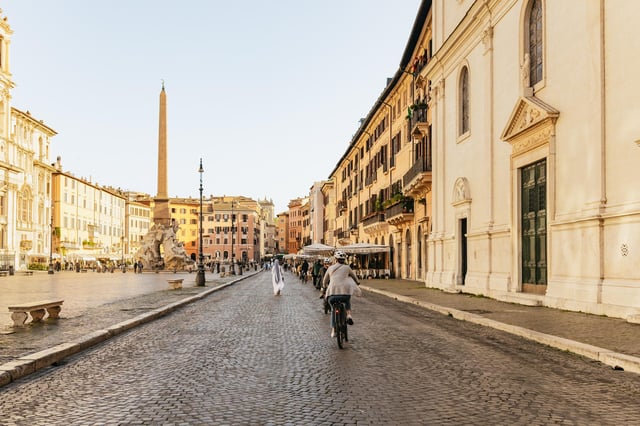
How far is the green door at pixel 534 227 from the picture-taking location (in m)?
18.8

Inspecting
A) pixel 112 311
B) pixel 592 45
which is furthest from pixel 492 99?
pixel 112 311

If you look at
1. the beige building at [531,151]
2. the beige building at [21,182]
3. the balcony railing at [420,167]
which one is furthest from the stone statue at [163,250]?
the beige building at [531,151]

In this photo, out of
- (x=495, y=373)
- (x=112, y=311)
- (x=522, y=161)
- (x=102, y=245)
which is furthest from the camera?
(x=102, y=245)

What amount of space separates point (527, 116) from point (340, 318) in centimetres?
1113

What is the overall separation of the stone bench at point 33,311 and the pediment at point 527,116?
42.9 ft

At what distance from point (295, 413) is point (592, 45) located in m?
12.8

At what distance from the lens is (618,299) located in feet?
46.3

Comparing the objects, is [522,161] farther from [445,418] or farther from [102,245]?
[102,245]

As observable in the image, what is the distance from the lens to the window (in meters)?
26.5

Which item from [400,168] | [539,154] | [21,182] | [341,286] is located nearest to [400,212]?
[400,168]

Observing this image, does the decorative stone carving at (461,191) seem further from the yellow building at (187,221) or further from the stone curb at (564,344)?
the yellow building at (187,221)

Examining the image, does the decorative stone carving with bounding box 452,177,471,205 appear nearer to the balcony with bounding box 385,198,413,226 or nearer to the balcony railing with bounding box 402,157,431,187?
the balcony railing with bounding box 402,157,431,187

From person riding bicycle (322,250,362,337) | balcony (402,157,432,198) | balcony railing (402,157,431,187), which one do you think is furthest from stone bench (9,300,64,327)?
balcony railing (402,157,431,187)

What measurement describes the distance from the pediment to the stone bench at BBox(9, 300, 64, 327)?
42.9 ft
